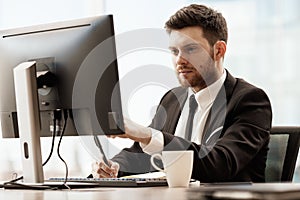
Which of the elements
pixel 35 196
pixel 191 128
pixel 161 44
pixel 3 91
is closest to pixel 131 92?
pixel 161 44

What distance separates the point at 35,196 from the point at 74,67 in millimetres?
456

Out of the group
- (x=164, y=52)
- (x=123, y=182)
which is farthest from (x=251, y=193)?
(x=164, y=52)

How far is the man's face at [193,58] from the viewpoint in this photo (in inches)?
98.1

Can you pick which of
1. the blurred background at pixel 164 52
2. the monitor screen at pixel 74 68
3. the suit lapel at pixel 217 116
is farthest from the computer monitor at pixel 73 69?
the blurred background at pixel 164 52

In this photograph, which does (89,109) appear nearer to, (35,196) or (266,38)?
(35,196)

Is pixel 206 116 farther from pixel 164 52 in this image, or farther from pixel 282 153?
pixel 164 52

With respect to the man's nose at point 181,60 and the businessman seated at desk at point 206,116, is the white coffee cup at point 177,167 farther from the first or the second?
the man's nose at point 181,60

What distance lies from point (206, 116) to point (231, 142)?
230 millimetres

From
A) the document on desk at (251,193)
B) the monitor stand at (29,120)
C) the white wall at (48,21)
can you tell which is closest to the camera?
the document on desk at (251,193)

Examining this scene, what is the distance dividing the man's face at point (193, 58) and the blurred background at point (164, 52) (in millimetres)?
791

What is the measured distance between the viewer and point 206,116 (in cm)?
240

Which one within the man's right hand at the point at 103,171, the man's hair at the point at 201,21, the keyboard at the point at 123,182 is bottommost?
the man's right hand at the point at 103,171

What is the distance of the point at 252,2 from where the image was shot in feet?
11.1

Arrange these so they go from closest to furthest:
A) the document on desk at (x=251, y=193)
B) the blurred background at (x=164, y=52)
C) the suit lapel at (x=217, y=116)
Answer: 1. the document on desk at (x=251, y=193)
2. the suit lapel at (x=217, y=116)
3. the blurred background at (x=164, y=52)
